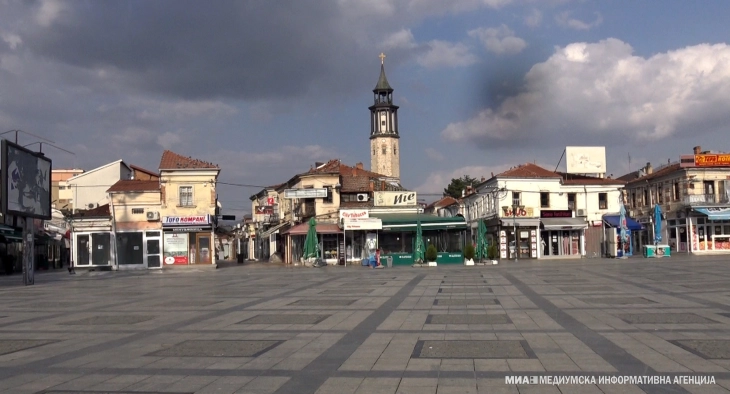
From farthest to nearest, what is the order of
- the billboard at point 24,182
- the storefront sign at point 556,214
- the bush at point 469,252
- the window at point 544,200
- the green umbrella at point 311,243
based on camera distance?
the window at point 544,200
the storefront sign at point 556,214
the green umbrella at point 311,243
the bush at point 469,252
the billboard at point 24,182

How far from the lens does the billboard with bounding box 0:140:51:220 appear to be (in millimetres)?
29575

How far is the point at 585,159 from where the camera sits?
5853cm

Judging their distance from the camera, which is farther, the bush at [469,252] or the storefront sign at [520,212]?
the storefront sign at [520,212]

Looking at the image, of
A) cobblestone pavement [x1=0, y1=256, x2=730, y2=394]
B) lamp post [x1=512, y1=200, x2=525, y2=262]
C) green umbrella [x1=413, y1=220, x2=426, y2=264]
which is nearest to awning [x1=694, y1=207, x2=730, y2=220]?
lamp post [x1=512, y1=200, x2=525, y2=262]

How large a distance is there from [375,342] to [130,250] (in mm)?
40572

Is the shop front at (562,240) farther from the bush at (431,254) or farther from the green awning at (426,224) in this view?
the bush at (431,254)

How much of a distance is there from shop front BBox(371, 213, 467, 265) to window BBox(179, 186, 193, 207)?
45.4 ft

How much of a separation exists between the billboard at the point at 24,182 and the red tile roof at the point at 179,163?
1407 cm

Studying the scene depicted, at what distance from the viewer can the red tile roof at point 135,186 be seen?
159 feet

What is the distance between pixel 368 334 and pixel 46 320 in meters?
8.34

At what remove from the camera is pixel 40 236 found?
52188mm

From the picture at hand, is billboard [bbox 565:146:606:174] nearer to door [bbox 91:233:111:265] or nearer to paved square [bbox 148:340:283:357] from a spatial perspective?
door [bbox 91:233:111:265]

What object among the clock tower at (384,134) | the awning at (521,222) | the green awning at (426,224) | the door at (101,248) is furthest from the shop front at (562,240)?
the clock tower at (384,134)

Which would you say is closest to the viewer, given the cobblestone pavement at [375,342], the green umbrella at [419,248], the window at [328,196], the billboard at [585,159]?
the cobblestone pavement at [375,342]
